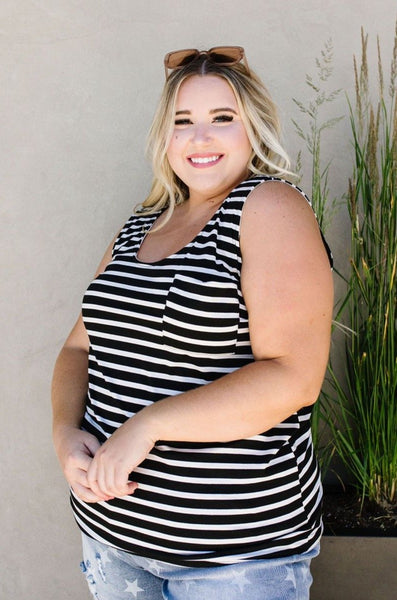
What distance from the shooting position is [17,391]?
95.0 inches

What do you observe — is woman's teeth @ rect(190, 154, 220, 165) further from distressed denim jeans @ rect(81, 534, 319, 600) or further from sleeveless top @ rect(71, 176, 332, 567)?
distressed denim jeans @ rect(81, 534, 319, 600)

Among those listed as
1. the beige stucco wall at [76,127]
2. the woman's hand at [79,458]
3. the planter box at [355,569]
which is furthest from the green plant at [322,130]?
the woman's hand at [79,458]

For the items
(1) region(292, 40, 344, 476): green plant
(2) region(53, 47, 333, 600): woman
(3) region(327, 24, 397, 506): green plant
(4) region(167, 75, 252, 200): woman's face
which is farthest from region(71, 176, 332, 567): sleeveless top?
(1) region(292, 40, 344, 476): green plant

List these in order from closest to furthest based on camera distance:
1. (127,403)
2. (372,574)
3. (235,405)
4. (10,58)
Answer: (235,405) < (127,403) < (372,574) < (10,58)

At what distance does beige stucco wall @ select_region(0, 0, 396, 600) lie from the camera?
232cm

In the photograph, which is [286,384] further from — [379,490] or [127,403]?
[379,490]

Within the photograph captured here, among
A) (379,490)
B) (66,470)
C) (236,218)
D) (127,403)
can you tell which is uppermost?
(236,218)

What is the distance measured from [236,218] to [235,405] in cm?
37

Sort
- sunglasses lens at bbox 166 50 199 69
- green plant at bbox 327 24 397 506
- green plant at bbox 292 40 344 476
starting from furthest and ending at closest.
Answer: green plant at bbox 292 40 344 476, green plant at bbox 327 24 397 506, sunglasses lens at bbox 166 50 199 69

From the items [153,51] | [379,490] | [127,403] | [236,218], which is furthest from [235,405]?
[153,51]

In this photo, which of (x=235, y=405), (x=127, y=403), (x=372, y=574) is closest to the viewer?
(x=235, y=405)

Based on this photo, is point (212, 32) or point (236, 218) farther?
point (212, 32)

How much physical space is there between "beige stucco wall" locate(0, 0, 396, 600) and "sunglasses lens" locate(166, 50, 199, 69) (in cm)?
55

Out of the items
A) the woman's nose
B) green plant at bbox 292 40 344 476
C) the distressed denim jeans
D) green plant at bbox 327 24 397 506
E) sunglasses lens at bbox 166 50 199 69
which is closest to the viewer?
the distressed denim jeans
